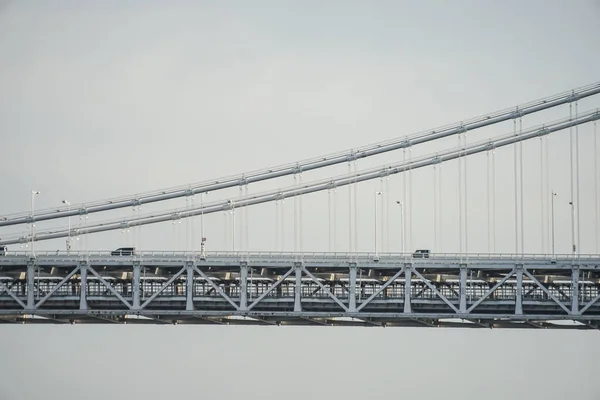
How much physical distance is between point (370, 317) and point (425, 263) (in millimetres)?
6262

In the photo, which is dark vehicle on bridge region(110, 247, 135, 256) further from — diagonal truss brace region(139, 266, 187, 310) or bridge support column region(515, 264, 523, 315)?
bridge support column region(515, 264, 523, 315)

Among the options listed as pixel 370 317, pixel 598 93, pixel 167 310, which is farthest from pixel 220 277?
pixel 598 93

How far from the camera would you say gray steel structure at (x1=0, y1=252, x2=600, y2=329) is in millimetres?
118250

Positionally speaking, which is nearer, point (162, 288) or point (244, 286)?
point (244, 286)

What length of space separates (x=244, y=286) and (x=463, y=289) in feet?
58.0

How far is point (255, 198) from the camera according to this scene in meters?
134

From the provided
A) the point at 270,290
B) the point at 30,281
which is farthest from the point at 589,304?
the point at 30,281

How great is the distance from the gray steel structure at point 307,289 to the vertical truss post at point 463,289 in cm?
10

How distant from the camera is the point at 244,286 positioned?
119 metres

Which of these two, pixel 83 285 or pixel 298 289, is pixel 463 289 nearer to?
pixel 298 289

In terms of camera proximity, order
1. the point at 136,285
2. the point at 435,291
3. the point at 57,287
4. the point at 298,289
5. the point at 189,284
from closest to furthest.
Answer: the point at 435,291 → the point at 298,289 → the point at 189,284 → the point at 136,285 → the point at 57,287

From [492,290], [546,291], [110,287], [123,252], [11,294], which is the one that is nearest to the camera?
[492,290]

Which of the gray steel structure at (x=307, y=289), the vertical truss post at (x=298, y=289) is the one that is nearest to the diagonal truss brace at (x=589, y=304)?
the gray steel structure at (x=307, y=289)

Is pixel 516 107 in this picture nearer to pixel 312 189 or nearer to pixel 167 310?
pixel 312 189
